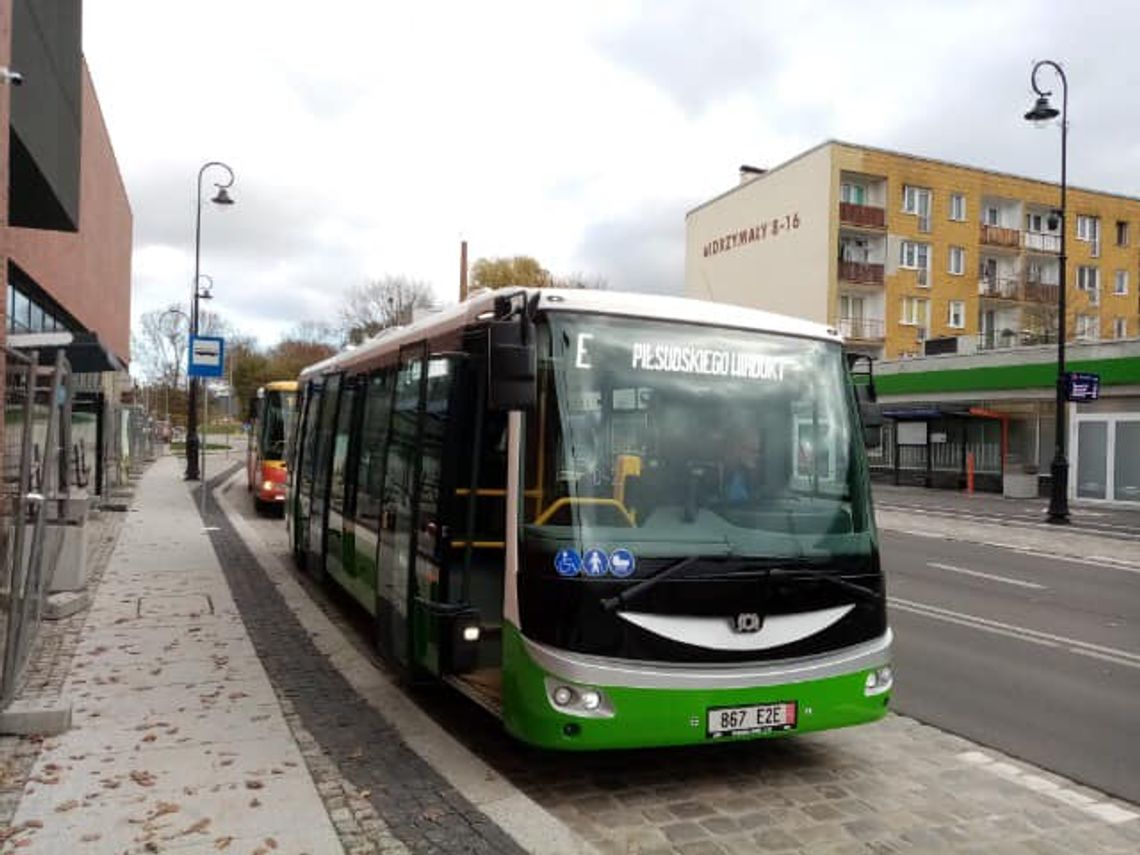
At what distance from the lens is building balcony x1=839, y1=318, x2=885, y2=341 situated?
48.8 metres

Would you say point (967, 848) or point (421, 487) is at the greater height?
point (421, 487)

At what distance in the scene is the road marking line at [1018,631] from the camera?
857cm

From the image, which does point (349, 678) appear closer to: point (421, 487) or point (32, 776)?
point (421, 487)

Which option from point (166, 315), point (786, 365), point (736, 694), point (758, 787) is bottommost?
point (758, 787)

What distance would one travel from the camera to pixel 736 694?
16.1 ft

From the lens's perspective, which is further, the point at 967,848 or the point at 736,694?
the point at 736,694

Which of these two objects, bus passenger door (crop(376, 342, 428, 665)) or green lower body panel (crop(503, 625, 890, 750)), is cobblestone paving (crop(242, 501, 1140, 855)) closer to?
green lower body panel (crop(503, 625, 890, 750))

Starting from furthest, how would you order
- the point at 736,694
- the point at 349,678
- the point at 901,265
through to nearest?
the point at 901,265 → the point at 349,678 → the point at 736,694

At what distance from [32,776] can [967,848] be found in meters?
4.63

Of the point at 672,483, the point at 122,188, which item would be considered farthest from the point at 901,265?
the point at 672,483

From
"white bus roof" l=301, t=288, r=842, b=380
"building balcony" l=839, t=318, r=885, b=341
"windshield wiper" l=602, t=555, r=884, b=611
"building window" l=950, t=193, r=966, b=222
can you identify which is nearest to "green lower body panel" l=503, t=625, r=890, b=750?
"windshield wiper" l=602, t=555, r=884, b=611

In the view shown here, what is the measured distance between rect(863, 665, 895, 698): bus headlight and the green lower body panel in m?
0.32

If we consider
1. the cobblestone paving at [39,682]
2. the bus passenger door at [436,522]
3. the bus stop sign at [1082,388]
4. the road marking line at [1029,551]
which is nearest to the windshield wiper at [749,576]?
the bus passenger door at [436,522]

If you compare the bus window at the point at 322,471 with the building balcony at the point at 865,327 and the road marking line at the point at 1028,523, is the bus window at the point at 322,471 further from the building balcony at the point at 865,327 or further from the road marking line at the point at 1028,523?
the building balcony at the point at 865,327
